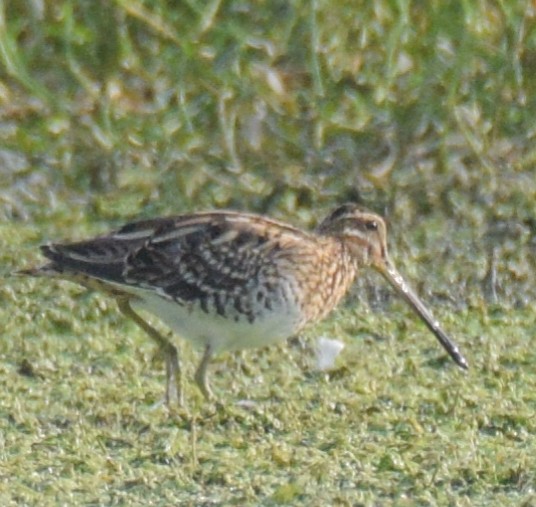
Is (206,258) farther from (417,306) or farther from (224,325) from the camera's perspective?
(417,306)

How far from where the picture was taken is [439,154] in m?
7.96

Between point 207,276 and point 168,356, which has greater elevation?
point 207,276

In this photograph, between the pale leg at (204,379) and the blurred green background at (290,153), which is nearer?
the pale leg at (204,379)

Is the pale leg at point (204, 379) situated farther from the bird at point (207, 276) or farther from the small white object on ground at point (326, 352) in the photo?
the small white object on ground at point (326, 352)

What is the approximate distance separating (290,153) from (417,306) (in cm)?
150

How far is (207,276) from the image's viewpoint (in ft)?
19.9

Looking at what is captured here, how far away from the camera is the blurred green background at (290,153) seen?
259 inches

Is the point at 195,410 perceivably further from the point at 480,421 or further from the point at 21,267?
the point at 21,267

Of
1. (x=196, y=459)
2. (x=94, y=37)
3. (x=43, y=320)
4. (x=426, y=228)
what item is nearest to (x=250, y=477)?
(x=196, y=459)

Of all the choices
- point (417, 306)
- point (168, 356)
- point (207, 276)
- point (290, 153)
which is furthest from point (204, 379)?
point (290, 153)

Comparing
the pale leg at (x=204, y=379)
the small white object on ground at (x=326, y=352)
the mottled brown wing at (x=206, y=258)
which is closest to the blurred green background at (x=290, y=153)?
the small white object on ground at (x=326, y=352)

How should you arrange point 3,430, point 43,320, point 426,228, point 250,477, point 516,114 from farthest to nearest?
point 516,114 < point 426,228 < point 43,320 < point 3,430 < point 250,477

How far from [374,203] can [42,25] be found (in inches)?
61.1

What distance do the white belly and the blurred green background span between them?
244 millimetres
